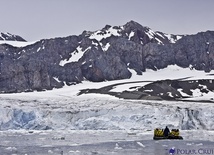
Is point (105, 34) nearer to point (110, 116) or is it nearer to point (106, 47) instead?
point (106, 47)

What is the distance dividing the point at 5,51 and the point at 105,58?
97.9 feet

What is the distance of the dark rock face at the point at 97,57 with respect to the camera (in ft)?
394

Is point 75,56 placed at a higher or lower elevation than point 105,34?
lower

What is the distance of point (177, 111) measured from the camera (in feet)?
182

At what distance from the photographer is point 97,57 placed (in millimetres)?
126375

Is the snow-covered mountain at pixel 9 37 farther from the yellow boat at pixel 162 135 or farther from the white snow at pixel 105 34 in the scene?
the yellow boat at pixel 162 135

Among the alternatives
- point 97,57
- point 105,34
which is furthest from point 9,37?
point 97,57

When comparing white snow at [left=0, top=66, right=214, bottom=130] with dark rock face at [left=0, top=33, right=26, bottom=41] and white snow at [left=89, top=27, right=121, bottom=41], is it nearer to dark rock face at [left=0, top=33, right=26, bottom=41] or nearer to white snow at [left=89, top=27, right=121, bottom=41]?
white snow at [left=89, top=27, right=121, bottom=41]

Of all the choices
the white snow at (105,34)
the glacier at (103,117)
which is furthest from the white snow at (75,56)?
the glacier at (103,117)

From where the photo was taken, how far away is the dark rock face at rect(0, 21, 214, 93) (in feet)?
394

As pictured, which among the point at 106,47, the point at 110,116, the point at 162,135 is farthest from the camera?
the point at 106,47

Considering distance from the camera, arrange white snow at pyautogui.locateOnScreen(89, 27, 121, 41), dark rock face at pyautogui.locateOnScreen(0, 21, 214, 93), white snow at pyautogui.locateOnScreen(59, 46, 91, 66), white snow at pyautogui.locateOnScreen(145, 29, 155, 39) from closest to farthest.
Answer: dark rock face at pyautogui.locateOnScreen(0, 21, 214, 93), white snow at pyautogui.locateOnScreen(59, 46, 91, 66), white snow at pyautogui.locateOnScreen(89, 27, 121, 41), white snow at pyautogui.locateOnScreen(145, 29, 155, 39)

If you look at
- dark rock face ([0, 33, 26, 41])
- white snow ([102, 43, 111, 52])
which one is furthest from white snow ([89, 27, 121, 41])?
dark rock face ([0, 33, 26, 41])

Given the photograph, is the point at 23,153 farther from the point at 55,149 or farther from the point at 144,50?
the point at 144,50
